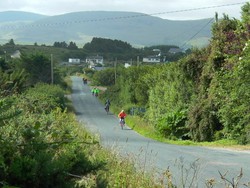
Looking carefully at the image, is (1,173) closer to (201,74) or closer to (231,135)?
(231,135)

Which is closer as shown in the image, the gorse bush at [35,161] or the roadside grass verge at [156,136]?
the gorse bush at [35,161]

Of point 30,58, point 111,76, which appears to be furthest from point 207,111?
point 111,76

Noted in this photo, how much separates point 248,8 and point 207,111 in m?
6.02

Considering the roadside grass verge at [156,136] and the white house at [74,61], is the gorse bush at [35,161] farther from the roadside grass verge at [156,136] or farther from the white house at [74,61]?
the white house at [74,61]

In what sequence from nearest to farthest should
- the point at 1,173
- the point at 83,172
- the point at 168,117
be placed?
1. the point at 1,173
2. the point at 83,172
3. the point at 168,117

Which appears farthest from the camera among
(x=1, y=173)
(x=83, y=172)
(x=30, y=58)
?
(x=30, y=58)

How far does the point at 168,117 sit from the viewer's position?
1308 inches

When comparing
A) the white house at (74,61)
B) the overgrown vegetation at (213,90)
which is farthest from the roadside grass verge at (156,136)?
the white house at (74,61)

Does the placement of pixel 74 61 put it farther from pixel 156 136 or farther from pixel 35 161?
pixel 35 161

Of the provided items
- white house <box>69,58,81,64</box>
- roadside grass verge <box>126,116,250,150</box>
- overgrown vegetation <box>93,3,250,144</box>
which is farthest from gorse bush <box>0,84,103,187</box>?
white house <box>69,58,81,64</box>

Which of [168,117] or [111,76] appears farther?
[111,76]

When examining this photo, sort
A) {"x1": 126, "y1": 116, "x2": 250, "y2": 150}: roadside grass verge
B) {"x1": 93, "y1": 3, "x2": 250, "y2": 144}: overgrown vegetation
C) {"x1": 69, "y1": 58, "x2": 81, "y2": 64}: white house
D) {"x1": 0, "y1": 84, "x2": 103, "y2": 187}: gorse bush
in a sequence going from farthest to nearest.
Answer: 1. {"x1": 69, "y1": 58, "x2": 81, "y2": 64}: white house
2. {"x1": 126, "y1": 116, "x2": 250, "y2": 150}: roadside grass verge
3. {"x1": 93, "y1": 3, "x2": 250, "y2": 144}: overgrown vegetation
4. {"x1": 0, "y1": 84, "x2": 103, "y2": 187}: gorse bush

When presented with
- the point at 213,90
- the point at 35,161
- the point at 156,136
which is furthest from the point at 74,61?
the point at 35,161

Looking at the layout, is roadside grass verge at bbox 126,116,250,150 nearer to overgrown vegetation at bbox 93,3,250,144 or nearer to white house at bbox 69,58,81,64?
overgrown vegetation at bbox 93,3,250,144
